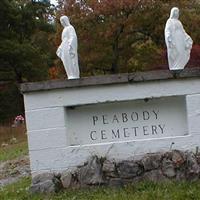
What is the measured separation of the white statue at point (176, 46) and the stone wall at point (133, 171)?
3.91 feet

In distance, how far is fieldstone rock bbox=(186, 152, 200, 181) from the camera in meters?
6.95

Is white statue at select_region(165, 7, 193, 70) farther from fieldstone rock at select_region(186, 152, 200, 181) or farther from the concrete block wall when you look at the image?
fieldstone rock at select_region(186, 152, 200, 181)

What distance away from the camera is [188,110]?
734 cm

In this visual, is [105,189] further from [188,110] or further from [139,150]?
[188,110]

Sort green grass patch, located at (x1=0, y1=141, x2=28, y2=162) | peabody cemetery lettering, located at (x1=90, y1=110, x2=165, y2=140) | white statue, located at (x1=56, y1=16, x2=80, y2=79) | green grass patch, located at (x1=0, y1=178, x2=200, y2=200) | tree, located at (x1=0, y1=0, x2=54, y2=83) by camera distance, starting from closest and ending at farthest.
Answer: green grass patch, located at (x1=0, y1=178, x2=200, y2=200)
peabody cemetery lettering, located at (x1=90, y1=110, x2=165, y2=140)
white statue, located at (x1=56, y1=16, x2=80, y2=79)
green grass patch, located at (x1=0, y1=141, x2=28, y2=162)
tree, located at (x1=0, y1=0, x2=54, y2=83)

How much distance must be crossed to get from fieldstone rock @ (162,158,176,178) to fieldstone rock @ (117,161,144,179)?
0.28 meters

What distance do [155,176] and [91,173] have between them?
0.81 metres

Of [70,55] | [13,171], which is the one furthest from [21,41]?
[70,55]

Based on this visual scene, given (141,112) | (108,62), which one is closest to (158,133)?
(141,112)

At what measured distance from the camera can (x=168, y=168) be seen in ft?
23.1

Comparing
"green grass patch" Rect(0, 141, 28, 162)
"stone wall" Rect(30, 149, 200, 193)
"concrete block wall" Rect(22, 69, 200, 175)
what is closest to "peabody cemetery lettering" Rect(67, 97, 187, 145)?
"concrete block wall" Rect(22, 69, 200, 175)

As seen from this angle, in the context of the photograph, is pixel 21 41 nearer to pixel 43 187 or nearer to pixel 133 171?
pixel 43 187

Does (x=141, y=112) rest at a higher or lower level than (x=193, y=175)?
higher

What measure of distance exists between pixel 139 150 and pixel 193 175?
78 centimetres
